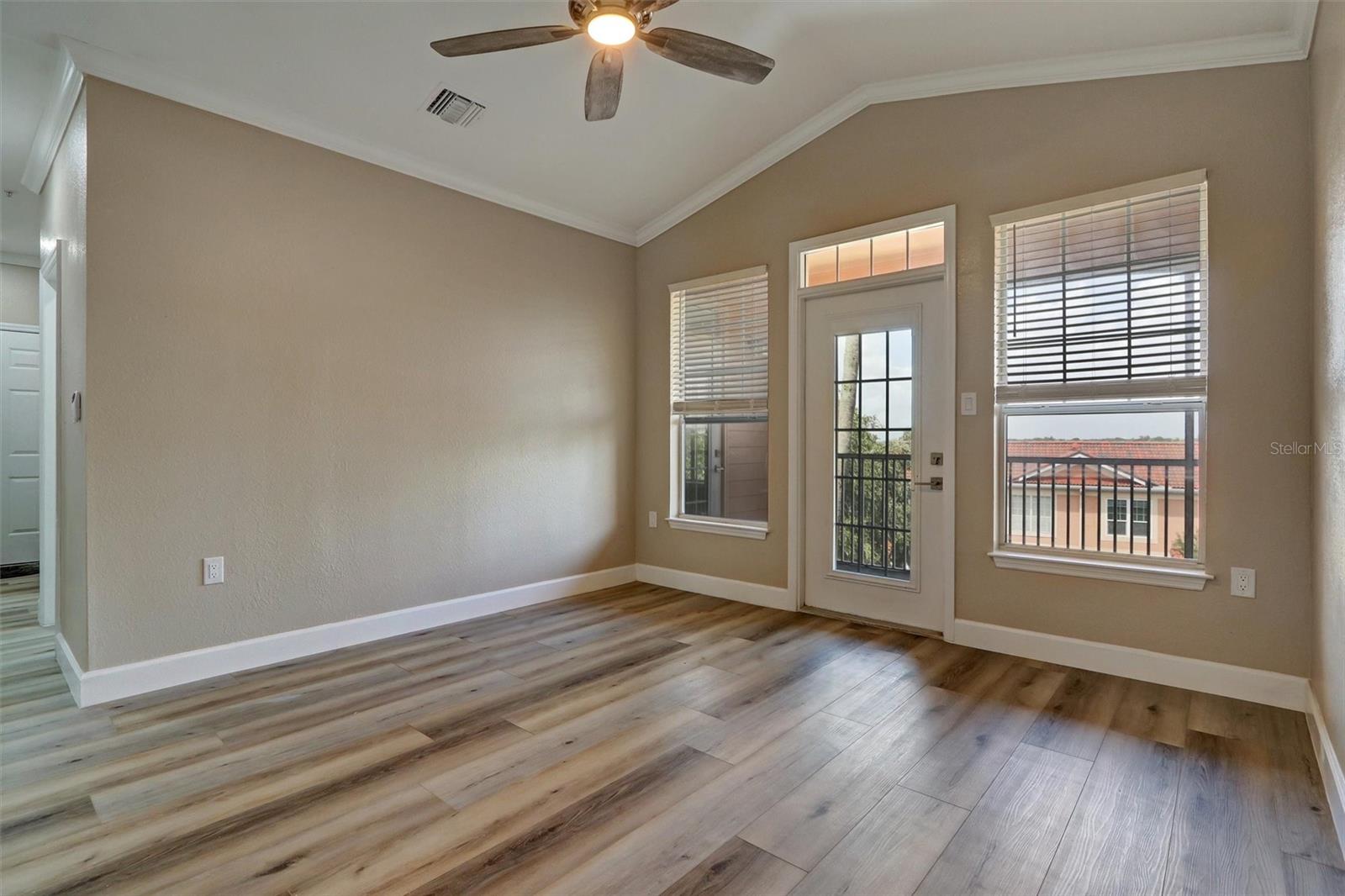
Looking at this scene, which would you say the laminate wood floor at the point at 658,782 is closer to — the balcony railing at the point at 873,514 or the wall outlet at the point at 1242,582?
the wall outlet at the point at 1242,582

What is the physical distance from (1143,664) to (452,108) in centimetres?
451

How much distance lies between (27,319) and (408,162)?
469 cm

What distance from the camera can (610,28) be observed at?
95.3 inches

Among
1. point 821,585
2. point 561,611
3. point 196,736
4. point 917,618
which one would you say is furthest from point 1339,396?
point 196,736

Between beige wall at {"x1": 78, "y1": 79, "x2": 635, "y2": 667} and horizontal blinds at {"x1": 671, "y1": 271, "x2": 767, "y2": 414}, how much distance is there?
30.9 inches

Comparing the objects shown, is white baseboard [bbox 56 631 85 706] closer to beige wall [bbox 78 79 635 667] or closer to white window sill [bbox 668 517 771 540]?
beige wall [bbox 78 79 635 667]

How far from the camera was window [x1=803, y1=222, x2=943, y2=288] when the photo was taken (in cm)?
379

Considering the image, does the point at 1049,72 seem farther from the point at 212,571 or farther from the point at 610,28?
the point at 212,571

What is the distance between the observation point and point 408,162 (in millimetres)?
3846

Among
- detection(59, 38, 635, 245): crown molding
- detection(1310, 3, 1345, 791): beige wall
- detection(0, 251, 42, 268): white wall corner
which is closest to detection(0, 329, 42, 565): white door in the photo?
detection(0, 251, 42, 268): white wall corner

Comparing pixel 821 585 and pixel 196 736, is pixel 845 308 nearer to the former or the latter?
pixel 821 585

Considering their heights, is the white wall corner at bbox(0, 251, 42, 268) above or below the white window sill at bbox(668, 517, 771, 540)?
above

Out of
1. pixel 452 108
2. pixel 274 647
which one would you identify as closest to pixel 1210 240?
pixel 452 108

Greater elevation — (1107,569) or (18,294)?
(18,294)
